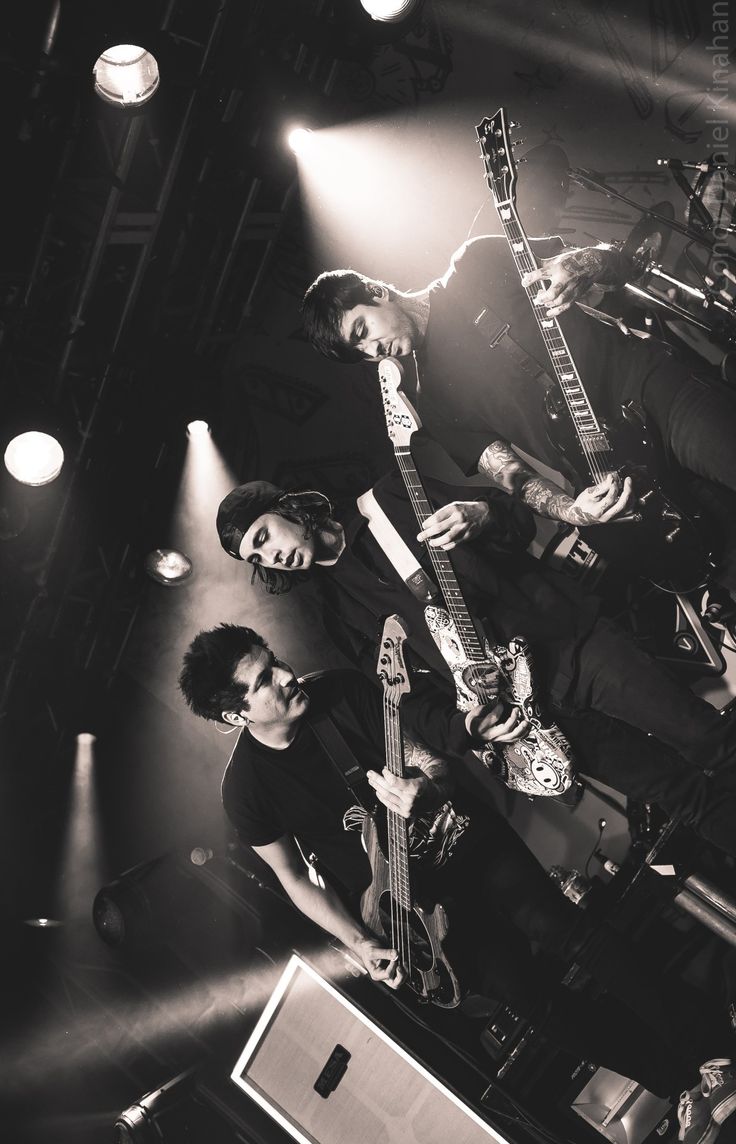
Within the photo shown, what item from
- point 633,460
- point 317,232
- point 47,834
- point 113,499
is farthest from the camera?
point 47,834

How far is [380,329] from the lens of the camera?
332 centimetres

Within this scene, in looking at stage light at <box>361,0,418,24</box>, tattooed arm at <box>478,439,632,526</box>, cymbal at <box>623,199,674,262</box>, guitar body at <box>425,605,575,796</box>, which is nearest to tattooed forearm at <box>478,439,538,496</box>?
tattooed arm at <box>478,439,632,526</box>

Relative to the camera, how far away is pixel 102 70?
3354 mm

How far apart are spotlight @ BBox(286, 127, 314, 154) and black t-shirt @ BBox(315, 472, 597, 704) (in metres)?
1.58

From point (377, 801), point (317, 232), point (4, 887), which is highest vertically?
point (317, 232)

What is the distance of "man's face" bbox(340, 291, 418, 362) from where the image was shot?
3.31 metres

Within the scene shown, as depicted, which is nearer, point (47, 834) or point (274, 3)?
point (274, 3)

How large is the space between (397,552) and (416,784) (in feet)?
2.66

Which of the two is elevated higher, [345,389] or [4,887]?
[345,389]


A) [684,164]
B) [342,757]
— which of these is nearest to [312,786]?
[342,757]

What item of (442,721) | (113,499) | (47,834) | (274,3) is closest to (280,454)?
(113,499)

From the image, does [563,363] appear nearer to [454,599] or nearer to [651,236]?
[651,236]

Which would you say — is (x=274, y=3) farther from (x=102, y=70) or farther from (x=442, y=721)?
(x=442, y=721)

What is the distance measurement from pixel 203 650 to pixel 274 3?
2577mm
